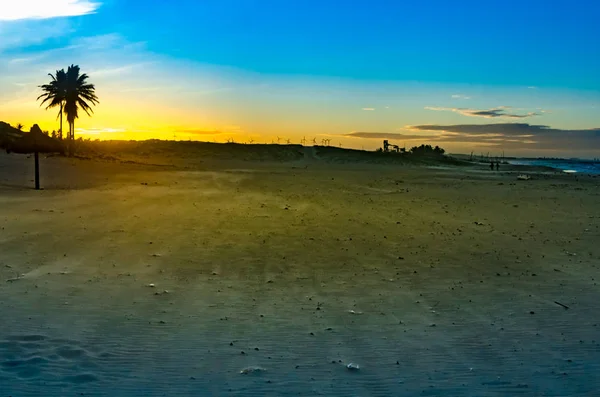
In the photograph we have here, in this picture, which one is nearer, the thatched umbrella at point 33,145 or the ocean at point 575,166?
the thatched umbrella at point 33,145

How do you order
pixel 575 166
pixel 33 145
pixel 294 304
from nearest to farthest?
pixel 294 304 < pixel 33 145 < pixel 575 166

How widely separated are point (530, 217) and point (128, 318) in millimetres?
13204

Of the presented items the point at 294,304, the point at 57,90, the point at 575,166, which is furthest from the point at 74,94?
the point at 575,166


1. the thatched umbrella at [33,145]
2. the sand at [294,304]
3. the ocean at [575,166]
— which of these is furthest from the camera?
the ocean at [575,166]

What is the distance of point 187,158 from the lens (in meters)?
55.0

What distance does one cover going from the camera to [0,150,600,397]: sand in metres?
5.26

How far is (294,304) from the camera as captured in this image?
7.53 metres

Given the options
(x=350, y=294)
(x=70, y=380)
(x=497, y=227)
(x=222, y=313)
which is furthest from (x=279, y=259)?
(x=497, y=227)

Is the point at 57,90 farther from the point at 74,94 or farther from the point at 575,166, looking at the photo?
the point at 575,166

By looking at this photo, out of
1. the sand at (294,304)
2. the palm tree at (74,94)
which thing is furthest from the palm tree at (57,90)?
the sand at (294,304)

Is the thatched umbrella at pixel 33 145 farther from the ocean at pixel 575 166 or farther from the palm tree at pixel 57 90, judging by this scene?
the ocean at pixel 575 166

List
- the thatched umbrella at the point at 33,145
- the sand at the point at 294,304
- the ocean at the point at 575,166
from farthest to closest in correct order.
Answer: the ocean at the point at 575,166, the thatched umbrella at the point at 33,145, the sand at the point at 294,304

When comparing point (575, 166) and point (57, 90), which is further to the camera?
point (575, 166)

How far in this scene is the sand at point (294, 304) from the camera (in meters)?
5.26
